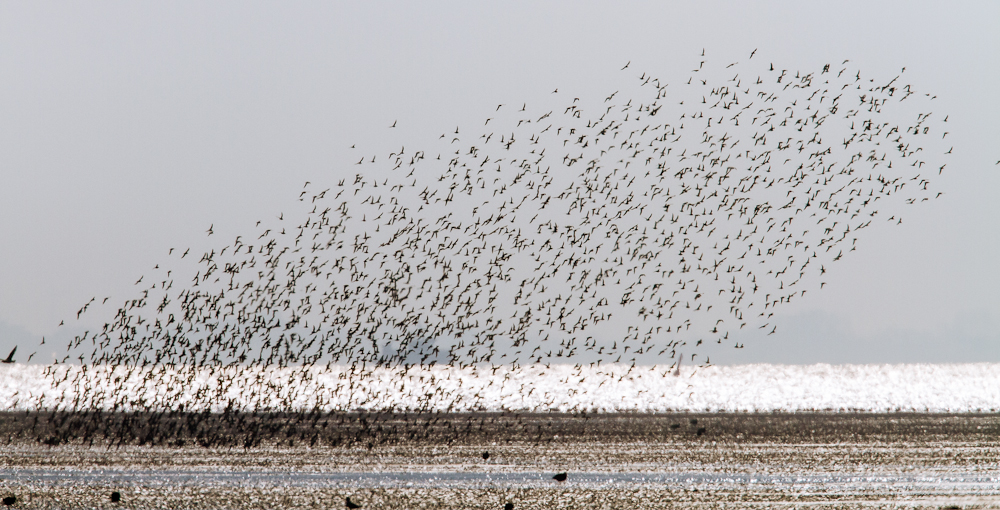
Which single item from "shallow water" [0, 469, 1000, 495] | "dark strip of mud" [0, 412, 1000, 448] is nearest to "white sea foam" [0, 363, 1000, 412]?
"dark strip of mud" [0, 412, 1000, 448]

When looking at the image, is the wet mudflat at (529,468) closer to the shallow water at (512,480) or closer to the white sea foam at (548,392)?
the shallow water at (512,480)

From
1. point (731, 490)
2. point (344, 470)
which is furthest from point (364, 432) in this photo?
point (731, 490)

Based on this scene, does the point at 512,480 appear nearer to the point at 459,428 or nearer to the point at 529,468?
the point at 529,468

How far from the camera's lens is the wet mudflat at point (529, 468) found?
391 inches

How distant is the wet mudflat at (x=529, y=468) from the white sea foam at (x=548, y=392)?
2.91 metres

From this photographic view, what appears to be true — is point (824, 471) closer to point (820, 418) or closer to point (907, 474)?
point (907, 474)

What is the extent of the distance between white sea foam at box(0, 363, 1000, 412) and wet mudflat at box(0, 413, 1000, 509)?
2907mm

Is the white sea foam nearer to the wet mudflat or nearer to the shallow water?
the wet mudflat

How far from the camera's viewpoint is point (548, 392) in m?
30.5

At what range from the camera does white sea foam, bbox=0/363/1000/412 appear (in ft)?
72.9

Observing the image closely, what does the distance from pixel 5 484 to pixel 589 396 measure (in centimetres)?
2070

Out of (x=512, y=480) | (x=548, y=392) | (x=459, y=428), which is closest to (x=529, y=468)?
(x=512, y=480)

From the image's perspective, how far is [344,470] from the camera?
11.8 metres

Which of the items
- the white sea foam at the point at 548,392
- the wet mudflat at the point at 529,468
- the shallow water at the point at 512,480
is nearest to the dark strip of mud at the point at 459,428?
the wet mudflat at the point at 529,468
